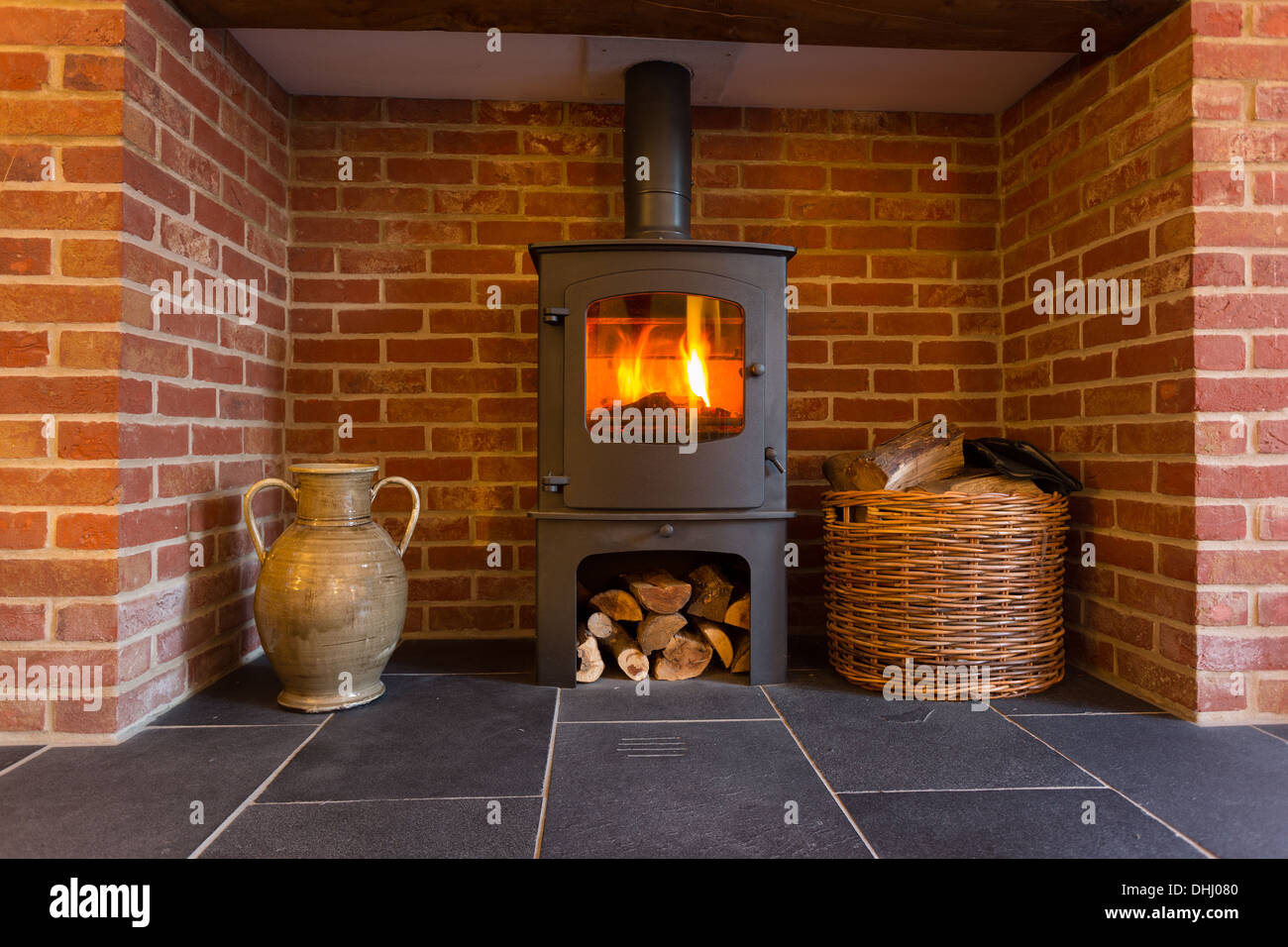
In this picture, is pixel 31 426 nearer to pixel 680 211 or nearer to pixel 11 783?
pixel 11 783

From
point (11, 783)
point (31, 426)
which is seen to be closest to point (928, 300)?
point (31, 426)

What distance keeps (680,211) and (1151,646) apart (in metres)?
1.57

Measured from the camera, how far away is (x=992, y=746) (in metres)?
1.48

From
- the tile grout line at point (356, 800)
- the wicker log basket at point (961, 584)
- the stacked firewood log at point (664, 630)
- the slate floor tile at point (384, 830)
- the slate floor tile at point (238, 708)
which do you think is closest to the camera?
the slate floor tile at point (384, 830)

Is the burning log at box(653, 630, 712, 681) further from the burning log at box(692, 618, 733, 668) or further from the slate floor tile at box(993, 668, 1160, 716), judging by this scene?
the slate floor tile at box(993, 668, 1160, 716)

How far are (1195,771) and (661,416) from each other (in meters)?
1.27

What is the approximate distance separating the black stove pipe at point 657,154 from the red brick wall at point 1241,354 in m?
1.17

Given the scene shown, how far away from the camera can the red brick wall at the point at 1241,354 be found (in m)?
1.60

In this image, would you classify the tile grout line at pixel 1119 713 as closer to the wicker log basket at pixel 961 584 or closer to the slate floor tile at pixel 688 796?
the wicker log basket at pixel 961 584

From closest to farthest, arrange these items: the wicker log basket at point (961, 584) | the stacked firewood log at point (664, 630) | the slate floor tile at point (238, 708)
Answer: the slate floor tile at point (238, 708)
the wicker log basket at point (961, 584)
the stacked firewood log at point (664, 630)

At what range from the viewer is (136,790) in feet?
4.20

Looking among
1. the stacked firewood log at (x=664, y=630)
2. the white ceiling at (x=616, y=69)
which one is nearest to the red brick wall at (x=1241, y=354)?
the white ceiling at (x=616, y=69)

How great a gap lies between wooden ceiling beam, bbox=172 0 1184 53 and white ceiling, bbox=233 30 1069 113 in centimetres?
16

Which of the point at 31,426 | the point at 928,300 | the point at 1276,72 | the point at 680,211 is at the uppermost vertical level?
the point at 1276,72
